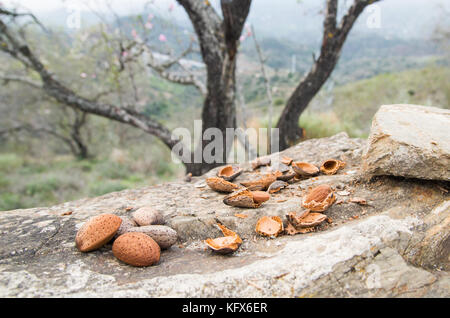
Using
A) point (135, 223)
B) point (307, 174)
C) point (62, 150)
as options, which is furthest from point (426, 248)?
point (62, 150)

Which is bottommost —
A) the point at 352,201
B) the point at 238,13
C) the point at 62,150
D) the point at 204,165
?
the point at 62,150

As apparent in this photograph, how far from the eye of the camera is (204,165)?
4.79 meters

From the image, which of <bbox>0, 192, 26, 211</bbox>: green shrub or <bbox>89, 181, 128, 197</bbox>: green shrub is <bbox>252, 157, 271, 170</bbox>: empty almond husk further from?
<bbox>0, 192, 26, 211</bbox>: green shrub

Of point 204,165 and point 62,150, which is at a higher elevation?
point 204,165

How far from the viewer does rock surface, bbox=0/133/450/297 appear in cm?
124

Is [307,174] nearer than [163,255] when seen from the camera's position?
No

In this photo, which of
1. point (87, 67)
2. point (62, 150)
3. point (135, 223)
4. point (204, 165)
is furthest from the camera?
point (62, 150)

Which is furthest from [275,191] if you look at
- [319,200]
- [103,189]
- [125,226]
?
[103,189]

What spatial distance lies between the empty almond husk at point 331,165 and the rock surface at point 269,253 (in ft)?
0.53

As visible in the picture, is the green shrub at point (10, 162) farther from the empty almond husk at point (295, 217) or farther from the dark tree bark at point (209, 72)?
the empty almond husk at point (295, 217)

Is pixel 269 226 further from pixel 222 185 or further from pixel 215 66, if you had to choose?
pixel 215 66

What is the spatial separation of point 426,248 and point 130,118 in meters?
4.49

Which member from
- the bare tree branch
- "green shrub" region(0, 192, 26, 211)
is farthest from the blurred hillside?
the bare tree branch
